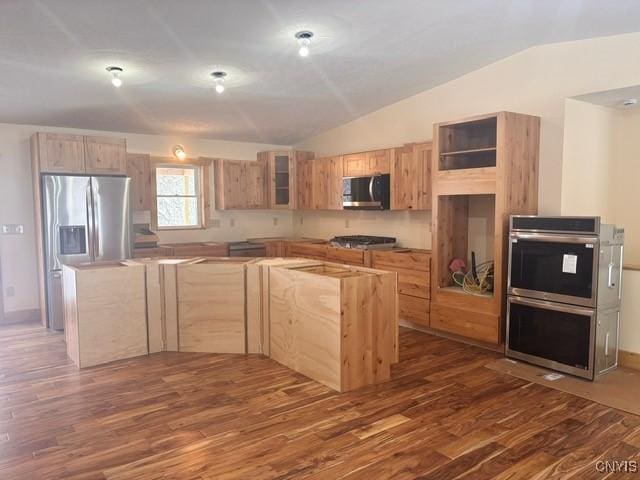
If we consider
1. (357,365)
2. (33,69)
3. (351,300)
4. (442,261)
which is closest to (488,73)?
(442,261)

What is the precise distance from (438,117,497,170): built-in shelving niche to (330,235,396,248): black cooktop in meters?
1.41

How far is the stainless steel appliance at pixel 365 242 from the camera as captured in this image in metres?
5.85

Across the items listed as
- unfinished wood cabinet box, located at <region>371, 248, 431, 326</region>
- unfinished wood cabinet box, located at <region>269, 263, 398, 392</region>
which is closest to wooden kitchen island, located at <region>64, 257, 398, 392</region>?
unfinished wood cabinet box, located at <region>269, 263, 398, 392</region>

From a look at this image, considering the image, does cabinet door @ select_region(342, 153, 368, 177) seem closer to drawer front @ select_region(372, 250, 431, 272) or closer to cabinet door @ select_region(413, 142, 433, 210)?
cabinet door @ select_region(413, 142, 433, 210)

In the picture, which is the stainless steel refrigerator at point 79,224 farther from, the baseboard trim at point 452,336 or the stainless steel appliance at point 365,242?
the baseboard trim at point 452,336

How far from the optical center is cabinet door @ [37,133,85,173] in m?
5.27

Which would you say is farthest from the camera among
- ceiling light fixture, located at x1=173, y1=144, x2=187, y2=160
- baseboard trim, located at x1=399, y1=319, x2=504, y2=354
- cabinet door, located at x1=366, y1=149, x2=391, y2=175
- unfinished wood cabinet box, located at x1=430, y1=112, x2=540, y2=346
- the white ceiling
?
ceiling light fixture, located at x1=173, y1=144, x2=187, y2=160

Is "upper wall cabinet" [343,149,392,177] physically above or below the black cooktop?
above

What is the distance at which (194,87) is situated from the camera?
189 inches

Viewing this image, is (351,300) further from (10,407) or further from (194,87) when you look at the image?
(194,87)

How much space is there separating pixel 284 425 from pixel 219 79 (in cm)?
329

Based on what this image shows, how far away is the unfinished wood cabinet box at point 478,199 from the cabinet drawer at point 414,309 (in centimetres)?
12

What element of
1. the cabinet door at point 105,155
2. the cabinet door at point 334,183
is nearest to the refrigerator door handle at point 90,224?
the cabinet door at point 105,155

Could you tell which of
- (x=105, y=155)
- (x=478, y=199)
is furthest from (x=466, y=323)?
(x=105, y=155)
